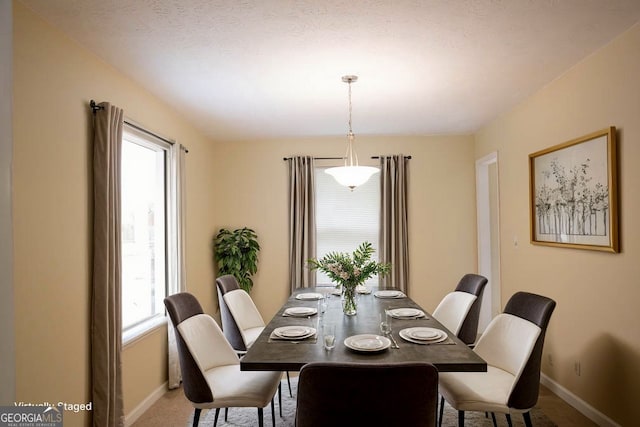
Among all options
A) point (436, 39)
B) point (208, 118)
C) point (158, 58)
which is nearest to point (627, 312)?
point (436, 39)

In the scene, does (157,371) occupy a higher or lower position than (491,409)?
lower

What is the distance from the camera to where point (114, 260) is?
2.76m

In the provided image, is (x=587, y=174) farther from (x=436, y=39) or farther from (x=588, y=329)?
(x=436, y=39)

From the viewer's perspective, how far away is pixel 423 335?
2.35 metres

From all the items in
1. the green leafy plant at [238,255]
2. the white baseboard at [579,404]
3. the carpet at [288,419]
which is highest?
the green leafy plant at [238,255]

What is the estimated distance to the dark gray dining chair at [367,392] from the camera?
1537mm

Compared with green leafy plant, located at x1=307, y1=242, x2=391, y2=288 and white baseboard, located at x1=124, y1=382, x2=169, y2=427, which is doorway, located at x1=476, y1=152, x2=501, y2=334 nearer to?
green leafy plant, located at x1=307, y1=242, x2=391, y2=288

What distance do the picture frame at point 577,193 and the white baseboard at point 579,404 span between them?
44.5 inches

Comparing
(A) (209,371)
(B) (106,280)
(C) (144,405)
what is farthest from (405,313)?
(C) (144,405)

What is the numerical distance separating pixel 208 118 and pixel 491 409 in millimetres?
3624

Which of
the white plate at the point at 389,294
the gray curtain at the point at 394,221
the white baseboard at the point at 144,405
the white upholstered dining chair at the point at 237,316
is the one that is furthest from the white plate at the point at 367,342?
the gray curtain at the point at 394,221

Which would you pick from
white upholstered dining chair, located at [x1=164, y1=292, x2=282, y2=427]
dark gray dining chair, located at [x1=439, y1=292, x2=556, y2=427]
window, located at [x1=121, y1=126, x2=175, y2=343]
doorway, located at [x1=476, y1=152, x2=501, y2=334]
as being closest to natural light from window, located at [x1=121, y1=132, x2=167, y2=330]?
window, located at [x1=121, y1=126, x2=175, y2=343]

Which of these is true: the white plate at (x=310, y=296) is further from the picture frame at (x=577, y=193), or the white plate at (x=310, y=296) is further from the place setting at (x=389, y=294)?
the picture frame at (x=577, y=193)

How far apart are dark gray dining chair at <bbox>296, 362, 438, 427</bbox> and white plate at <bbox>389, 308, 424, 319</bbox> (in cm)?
131
